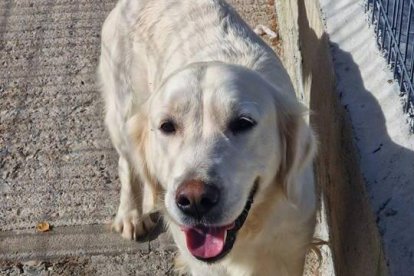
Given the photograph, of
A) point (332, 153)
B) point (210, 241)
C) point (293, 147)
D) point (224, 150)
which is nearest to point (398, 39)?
point (293, 147)

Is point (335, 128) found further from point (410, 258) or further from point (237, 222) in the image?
point (410, 258)

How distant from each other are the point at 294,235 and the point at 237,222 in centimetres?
41

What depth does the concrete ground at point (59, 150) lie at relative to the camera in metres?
4.27

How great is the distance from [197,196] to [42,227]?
1967mm

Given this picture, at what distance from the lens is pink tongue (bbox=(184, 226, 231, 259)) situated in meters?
2.95

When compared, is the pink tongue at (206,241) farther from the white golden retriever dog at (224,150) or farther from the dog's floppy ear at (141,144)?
the dog's floppy ear at (141,144)

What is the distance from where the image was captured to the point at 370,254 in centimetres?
292

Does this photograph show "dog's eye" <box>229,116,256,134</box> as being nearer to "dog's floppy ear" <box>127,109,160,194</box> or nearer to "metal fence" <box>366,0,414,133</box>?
"dog's floppy ear" <box>127,109,160,194</box>

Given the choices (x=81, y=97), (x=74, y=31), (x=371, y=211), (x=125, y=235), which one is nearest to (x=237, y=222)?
(x=371, y=211)

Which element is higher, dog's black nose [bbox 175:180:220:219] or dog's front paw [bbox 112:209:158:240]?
dog's black nose [bbox 175:180:220:219]

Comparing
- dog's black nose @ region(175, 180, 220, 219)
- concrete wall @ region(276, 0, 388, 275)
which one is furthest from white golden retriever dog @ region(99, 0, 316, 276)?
concrete wall @ region(276, 0, 388, 275)

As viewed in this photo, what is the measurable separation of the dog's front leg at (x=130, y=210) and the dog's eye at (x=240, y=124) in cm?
146

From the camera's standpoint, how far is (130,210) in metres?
4.42

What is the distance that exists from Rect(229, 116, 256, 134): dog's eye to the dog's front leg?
57.6 inches
